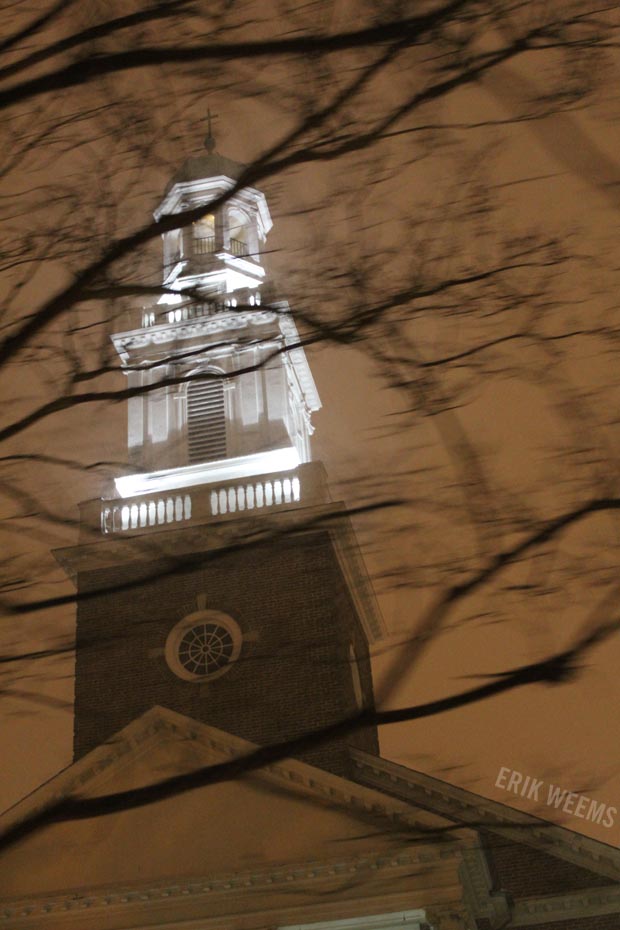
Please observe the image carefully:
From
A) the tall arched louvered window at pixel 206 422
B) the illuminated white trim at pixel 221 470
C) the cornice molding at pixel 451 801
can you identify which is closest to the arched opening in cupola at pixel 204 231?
the tall arched louvered window at pixel 206 422

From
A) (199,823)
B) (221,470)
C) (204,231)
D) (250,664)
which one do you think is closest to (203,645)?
(250,664)

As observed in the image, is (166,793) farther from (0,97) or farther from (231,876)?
(231,876)

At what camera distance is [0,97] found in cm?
570

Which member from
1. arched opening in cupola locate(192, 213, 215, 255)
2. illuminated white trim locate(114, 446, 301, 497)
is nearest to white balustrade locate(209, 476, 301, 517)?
illuminated white trim locate(114, 446, 301, 497)

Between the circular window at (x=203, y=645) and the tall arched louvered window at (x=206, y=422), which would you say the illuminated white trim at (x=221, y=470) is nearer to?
the tall arched louvered window at (x=206, y=422)

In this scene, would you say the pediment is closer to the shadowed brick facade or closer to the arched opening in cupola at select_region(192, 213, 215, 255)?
the shadowed brick facade

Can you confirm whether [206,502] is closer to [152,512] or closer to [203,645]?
[152,512]

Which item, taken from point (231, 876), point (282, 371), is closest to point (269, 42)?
point (231, 876)

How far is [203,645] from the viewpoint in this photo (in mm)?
21672

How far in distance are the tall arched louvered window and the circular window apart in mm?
3528

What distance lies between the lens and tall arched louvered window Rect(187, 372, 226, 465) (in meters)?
24.0

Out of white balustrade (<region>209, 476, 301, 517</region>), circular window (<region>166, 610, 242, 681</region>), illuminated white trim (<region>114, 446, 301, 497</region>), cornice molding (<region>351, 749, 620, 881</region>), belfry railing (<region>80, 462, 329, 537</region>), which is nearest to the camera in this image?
cornice molding (<region>351, 749, 620, 881</region>)

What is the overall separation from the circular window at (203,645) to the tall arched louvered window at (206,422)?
11.6ft

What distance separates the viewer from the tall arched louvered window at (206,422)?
23953mm
